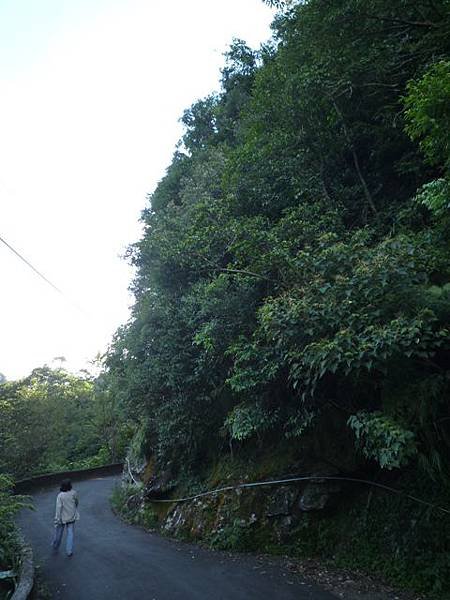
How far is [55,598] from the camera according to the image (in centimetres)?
507

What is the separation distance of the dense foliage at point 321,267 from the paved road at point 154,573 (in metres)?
1.93

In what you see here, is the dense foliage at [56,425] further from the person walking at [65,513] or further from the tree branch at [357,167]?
the tree branch at [357,167]

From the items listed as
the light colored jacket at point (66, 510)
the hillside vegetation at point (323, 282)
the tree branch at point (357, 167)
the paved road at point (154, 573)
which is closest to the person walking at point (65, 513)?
the light colored jacket at point (66, 510)

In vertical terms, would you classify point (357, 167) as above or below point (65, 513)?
above

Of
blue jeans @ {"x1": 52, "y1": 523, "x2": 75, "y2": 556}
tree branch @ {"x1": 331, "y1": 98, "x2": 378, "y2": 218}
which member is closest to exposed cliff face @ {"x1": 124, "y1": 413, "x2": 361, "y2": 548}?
blue jeans @ {"x1": 52, "y1": 523, "x2": 75, "y2": 556}

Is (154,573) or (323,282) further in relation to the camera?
(154,573)

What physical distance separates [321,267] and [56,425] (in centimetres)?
1838

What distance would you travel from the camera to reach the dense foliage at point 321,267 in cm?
477

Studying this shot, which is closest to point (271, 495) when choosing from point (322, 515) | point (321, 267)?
point (322, 515)

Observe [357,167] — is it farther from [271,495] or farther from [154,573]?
[154,573]

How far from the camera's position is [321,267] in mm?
5742

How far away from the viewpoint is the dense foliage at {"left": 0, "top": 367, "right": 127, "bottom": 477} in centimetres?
1750

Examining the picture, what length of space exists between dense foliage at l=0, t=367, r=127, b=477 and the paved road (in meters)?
8.56

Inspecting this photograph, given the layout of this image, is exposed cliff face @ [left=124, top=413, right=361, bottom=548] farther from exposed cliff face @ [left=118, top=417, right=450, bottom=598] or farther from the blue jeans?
the blue jeans
